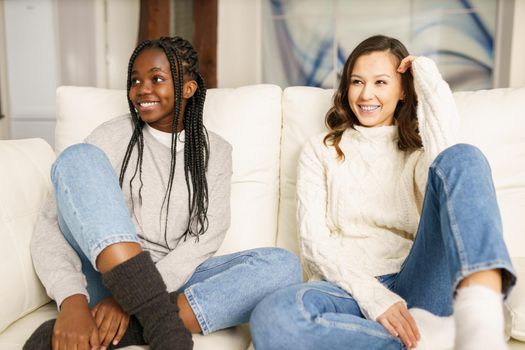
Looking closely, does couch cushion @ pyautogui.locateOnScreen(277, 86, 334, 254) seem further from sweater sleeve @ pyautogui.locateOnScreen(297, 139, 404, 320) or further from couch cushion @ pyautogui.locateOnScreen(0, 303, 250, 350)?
couch cushion @ pyautogui.locateOnScreen(0, 303, 250, 350)

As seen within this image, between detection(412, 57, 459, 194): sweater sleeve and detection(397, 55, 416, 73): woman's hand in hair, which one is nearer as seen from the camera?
detection(412, 57, 459, 194): sweater sleeve

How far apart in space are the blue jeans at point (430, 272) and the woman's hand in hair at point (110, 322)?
0.85 ft

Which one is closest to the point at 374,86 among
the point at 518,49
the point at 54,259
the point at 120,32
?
the point at 54,259

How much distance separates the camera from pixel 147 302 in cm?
90

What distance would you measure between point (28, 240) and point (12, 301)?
5.7 inches

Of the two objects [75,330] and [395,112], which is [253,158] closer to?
[395,112]

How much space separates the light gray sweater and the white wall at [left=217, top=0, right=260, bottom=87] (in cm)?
210

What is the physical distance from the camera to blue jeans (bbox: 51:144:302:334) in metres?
0.94

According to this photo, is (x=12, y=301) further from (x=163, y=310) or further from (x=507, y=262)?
(x=507, y=262)

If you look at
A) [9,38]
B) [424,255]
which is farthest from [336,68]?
[424,255]

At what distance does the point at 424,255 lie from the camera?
3.33ft

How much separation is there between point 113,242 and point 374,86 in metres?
0.77

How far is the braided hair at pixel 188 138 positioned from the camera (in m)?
1.22

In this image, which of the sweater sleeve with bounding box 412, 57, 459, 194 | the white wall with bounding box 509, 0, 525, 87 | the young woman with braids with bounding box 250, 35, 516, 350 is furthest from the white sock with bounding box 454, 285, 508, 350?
the white wall with bounding box 509, 0, 525, 87
